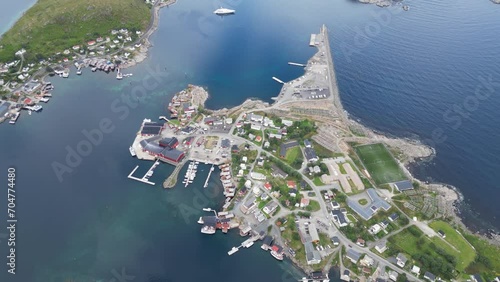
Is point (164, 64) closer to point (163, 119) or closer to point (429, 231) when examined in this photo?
point (163, 119)

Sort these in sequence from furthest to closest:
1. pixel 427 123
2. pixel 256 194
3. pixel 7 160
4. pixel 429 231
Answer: pixel 427 123 < pixel 7 160 < pixel 256 194 < pixel 429 231

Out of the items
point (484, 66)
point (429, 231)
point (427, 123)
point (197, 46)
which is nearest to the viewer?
point (429, 231)

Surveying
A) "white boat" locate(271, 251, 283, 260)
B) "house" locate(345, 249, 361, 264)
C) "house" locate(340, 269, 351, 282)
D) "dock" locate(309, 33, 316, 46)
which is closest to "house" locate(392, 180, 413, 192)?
"house" locate(345, 249, 361, 264)

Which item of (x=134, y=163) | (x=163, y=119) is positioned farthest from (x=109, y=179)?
(x=163, y=119)

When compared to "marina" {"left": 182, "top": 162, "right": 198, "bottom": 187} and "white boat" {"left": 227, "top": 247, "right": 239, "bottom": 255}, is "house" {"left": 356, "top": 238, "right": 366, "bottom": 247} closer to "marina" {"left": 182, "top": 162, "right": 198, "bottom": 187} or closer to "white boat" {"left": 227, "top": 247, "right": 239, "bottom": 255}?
"white boat" {"left": 227, "top": 247, "right": 239, "bottom": 255}

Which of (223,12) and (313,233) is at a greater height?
(223,12)

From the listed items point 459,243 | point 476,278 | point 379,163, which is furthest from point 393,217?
point 476,278

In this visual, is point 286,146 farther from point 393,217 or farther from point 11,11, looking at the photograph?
point 11,11
